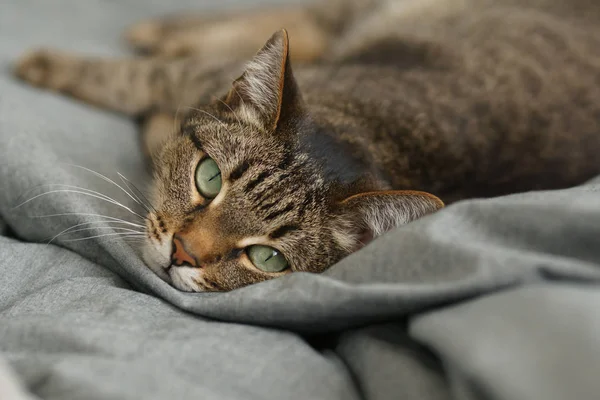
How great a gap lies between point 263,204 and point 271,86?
0.96ft

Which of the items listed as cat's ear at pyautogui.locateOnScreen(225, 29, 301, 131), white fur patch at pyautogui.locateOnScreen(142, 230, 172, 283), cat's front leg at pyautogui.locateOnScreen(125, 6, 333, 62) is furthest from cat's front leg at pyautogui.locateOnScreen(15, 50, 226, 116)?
white fur patch at pyautogui.locateOnScreen(142, 230, 172, 283)

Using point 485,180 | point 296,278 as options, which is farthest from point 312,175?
point 485,180

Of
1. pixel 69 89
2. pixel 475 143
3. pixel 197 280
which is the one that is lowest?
→ pixel 197 280

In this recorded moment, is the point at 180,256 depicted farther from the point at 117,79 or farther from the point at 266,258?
the point at 117,79

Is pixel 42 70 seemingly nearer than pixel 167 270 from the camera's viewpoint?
No

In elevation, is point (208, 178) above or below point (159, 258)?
above

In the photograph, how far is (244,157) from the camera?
1208 millimetres

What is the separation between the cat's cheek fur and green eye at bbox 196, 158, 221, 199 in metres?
0.14

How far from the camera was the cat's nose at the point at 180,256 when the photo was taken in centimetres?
112

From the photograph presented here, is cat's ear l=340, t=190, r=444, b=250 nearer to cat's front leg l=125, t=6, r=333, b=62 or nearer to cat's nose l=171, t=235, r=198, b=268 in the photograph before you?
cat's nose l=171, t=235, r=198, b=268

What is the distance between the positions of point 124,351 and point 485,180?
3.51 feet

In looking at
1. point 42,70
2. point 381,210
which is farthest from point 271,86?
point 42,70

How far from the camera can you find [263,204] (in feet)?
3.79

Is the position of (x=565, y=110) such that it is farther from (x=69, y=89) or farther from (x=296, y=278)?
(x=69, y=89)
